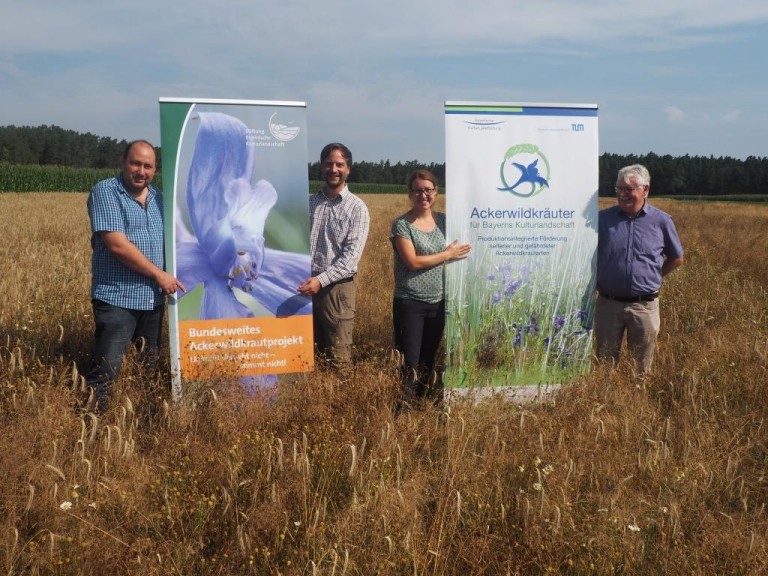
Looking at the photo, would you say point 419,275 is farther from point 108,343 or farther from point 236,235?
point 108,343

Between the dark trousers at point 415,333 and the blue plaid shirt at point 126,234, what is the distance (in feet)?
6.08

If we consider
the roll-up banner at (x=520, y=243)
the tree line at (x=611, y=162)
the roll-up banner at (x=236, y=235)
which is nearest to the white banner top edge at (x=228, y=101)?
the roll-up banner at (x=236, y=235)

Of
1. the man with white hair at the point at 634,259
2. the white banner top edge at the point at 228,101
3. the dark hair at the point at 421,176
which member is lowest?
the man with white hair at the point at 634,259

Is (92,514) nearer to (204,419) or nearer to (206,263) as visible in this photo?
(204,419)

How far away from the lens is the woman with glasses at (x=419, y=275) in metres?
5.05

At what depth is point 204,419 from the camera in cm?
450

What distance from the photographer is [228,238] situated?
194 inches

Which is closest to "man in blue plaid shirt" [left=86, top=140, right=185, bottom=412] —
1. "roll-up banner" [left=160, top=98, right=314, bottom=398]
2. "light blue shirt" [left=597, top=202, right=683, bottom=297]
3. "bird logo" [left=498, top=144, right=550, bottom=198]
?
"roll-up banner" [left=160, top=98, right=314, bottom=398]

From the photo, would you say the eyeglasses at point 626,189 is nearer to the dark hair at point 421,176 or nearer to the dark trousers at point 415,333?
the dark hair at point 421,176

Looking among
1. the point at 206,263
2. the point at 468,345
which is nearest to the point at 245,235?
the point at 206,263

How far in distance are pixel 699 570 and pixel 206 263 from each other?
3.60 m

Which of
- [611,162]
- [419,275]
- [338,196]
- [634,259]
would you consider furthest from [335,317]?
[611,162]

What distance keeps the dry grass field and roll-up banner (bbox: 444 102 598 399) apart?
36 centimetres

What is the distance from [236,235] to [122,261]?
2.67 feet
